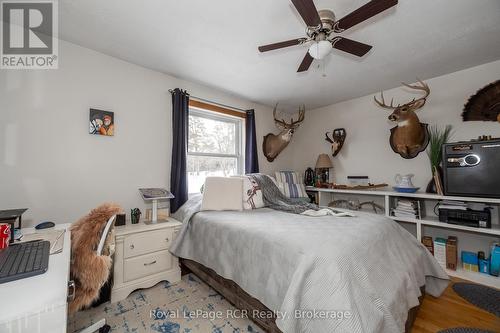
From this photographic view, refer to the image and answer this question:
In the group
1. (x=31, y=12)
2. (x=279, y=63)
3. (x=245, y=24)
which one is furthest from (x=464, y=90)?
(x=31, y=12)

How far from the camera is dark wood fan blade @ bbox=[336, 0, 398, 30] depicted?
3.78 feet

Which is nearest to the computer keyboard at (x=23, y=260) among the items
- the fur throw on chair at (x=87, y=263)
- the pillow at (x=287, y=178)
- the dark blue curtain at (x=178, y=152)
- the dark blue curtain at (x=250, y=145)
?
the fur throw on chair at (x=87, y=263)

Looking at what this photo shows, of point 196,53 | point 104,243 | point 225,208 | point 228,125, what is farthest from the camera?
point 228,125

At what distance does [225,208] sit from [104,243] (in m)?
1.17

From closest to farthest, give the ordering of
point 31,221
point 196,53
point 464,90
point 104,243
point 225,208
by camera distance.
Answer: point 104,243 → point 31,221 → point 196,53 → point 225,208 → point 464,90

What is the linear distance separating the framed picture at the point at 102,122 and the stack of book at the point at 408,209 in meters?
3.62

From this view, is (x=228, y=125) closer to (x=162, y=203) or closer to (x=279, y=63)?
(x=279, y=63)

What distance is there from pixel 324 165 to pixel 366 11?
2.61 m

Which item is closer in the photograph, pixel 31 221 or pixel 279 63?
pixel 31 221

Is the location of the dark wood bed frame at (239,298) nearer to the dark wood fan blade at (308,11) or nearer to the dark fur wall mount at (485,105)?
the dark wood fan blade at (308,11)

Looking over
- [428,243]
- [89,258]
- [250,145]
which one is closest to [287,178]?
[250,145]

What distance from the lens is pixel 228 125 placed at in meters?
3.46

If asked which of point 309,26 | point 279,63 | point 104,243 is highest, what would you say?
point 279,63

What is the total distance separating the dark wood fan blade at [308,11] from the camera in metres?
1.17
